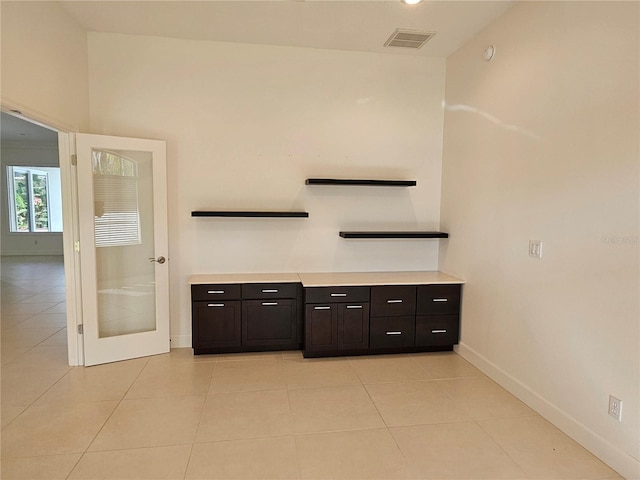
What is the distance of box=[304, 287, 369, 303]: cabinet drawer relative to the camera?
11.7 ft

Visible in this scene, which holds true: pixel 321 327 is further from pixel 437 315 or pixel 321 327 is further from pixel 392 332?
pixel 437 315

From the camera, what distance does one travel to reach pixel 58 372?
3293 millimetres

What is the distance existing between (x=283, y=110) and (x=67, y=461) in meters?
3.32

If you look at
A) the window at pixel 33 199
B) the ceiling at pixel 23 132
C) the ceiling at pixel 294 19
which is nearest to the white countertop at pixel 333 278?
the ceiling at pixel 294 19

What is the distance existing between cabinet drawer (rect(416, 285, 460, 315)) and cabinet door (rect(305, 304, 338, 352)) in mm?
871

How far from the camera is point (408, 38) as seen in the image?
3.55 m

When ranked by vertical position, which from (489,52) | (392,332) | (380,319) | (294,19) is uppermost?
(294,19)

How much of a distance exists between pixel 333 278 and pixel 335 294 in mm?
231

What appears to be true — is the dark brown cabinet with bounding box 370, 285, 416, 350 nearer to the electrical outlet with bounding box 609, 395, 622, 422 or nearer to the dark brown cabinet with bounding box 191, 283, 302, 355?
the dark brown cabinet with bounding box 191, 283, 302, 355

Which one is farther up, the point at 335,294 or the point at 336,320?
the point at 335,294

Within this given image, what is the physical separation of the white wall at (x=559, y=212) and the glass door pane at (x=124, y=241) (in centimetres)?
318

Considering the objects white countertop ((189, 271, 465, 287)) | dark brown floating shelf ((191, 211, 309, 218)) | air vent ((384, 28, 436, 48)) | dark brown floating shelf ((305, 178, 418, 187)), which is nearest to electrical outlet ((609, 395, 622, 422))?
white countertop ((189, 271, 465, 287))

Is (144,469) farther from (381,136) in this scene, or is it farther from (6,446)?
(381,136)

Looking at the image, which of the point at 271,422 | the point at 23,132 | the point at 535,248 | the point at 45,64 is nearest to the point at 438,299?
the point at 535,248
